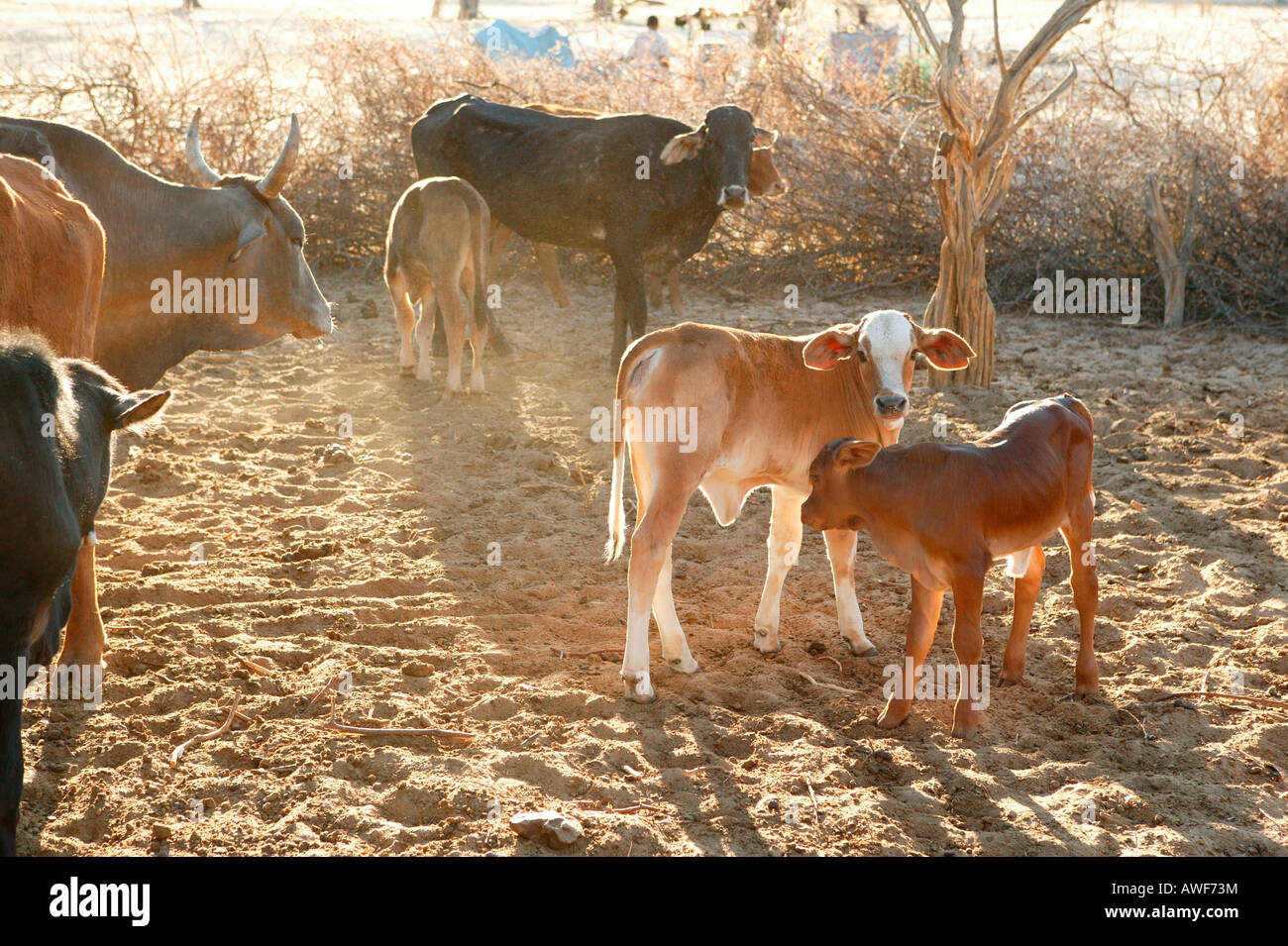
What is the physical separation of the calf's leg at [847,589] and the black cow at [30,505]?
2.81 meters

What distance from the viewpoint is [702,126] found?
939 cm

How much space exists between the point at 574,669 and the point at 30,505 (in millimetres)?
2255

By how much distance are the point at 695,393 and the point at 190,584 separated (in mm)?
2620

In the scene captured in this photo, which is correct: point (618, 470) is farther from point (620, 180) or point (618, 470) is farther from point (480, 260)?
point (620, 180)

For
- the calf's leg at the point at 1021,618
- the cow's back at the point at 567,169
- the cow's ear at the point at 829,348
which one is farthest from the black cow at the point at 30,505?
the cow's back at the point at 567,169

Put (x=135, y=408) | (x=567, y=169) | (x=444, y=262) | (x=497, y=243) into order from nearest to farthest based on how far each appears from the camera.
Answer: (x=135, y=408), (x=444, y=262), (x=567, y=169), (x=497, y=243)

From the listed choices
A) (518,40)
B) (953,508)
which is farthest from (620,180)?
(518,40)

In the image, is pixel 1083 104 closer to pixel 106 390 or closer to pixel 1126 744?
pixel 1126 744

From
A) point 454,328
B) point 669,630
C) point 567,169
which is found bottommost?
point 669,630

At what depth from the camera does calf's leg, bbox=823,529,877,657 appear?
5199 millimetres

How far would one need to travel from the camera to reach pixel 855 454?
4.40 m

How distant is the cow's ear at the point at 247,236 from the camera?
6.34 metres

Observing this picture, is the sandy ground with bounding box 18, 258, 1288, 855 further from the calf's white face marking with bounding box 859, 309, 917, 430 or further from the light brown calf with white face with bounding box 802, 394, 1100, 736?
the calf's white face marking with bounding box 859, 309, 917, 430
